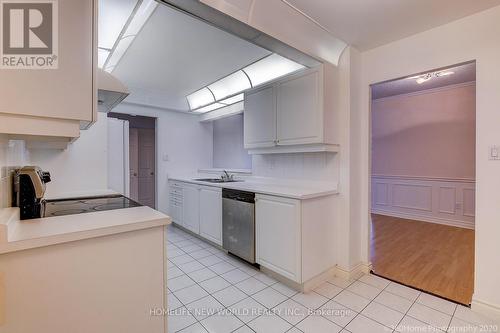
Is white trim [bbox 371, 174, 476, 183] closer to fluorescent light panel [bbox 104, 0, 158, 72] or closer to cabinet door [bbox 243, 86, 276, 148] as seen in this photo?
cabinet door [bbox 243, 86, 276, 148]

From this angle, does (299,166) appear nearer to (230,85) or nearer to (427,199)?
(230,85)

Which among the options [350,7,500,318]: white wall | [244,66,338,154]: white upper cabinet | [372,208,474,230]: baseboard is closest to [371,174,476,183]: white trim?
[372,208,474,230]: baseboard

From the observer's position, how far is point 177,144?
4578mm

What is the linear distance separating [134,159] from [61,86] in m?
4.68

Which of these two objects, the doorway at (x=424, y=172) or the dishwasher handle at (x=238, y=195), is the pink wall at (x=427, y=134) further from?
the dishwasher handle at (x=238, y=195)

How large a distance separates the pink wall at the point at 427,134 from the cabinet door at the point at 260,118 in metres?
3.60

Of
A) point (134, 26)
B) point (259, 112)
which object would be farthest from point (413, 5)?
point (134, 26)

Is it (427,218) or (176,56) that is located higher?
(176,56)

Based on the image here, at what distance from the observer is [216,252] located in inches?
124

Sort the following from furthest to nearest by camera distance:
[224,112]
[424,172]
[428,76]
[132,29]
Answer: [424,172], [224,112], [428,76], [132,29]

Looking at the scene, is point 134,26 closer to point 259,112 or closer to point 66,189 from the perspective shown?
point 259,112

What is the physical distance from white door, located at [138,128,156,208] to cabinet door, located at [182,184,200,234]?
199 centimetres

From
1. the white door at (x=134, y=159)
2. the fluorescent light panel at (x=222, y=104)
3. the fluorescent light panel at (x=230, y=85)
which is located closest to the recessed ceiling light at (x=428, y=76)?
the fluorescent light panel at (x=230, y=85)

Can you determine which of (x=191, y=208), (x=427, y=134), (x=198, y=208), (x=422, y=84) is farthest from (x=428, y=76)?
(x=191, y=208)
